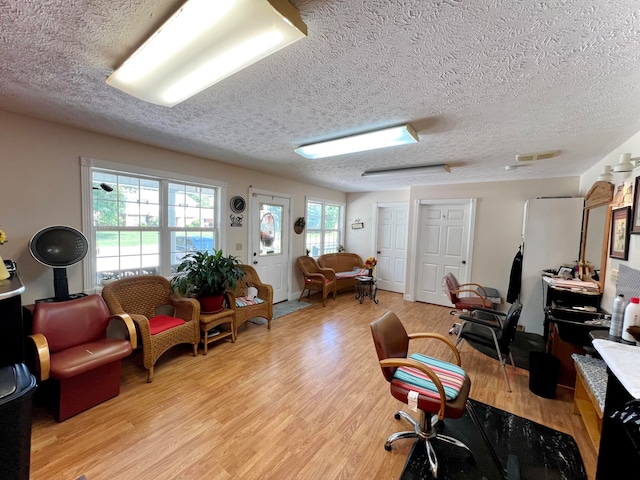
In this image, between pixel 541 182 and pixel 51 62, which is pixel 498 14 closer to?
pixel 51 62

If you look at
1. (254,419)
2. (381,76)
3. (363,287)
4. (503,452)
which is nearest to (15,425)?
(254,419)

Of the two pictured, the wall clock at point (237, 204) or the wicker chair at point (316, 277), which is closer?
the wall clock at point (237, 204)

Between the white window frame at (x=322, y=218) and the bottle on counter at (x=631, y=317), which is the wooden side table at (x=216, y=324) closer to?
the white window frame at (x=322, y=218)

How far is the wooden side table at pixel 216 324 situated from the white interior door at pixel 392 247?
3.71 m

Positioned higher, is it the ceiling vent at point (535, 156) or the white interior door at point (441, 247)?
the ceiling vent at point (535, 156)

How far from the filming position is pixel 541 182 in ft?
13.4

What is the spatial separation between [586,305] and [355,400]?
2473mm

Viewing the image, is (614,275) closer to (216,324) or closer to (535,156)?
(535,156)

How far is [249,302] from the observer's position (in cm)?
345

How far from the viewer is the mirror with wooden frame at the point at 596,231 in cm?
260

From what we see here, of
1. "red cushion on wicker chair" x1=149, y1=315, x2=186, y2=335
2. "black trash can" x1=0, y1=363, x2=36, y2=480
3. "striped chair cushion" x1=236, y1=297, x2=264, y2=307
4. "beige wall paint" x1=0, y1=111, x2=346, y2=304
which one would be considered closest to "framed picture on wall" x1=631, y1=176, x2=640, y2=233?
"striped chair cushion" x1=236, y1=297, x2=264, y2=307

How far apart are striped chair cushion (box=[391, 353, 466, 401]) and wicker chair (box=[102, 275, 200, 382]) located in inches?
82.7

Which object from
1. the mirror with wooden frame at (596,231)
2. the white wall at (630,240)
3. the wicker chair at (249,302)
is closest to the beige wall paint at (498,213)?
the mirror with wooden frame at (596,231)

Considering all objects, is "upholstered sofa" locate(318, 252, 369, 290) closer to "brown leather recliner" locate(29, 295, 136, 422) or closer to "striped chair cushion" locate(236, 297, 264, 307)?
"striped chair cushion" locate(236, 297, 264, 307)
